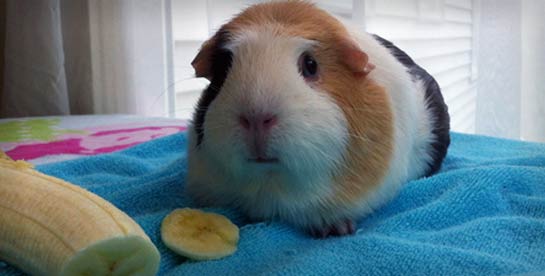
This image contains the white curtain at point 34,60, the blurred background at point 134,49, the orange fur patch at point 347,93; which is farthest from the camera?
the white curtain at point 34,60

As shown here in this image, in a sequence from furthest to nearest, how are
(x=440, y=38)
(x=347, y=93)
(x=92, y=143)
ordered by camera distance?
(x=440, y=38), (x=92, y=143), (x=347, y=93)

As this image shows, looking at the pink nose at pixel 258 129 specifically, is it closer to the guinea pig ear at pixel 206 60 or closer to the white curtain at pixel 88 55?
the guinea pig ear at pixel 206 60

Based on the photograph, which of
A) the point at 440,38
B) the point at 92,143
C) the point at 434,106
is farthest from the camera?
the point at 440,38

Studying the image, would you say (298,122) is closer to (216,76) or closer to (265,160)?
(265,160)

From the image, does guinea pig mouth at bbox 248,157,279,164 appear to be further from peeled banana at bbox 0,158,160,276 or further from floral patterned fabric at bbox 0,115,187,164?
floral patterned fabric at bbox 0,115,187,164

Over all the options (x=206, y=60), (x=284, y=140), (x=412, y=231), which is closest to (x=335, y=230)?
(x=412, y=231)

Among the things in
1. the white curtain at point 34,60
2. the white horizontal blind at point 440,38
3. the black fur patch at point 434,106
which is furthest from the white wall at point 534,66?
the white curtain at point 34,60
